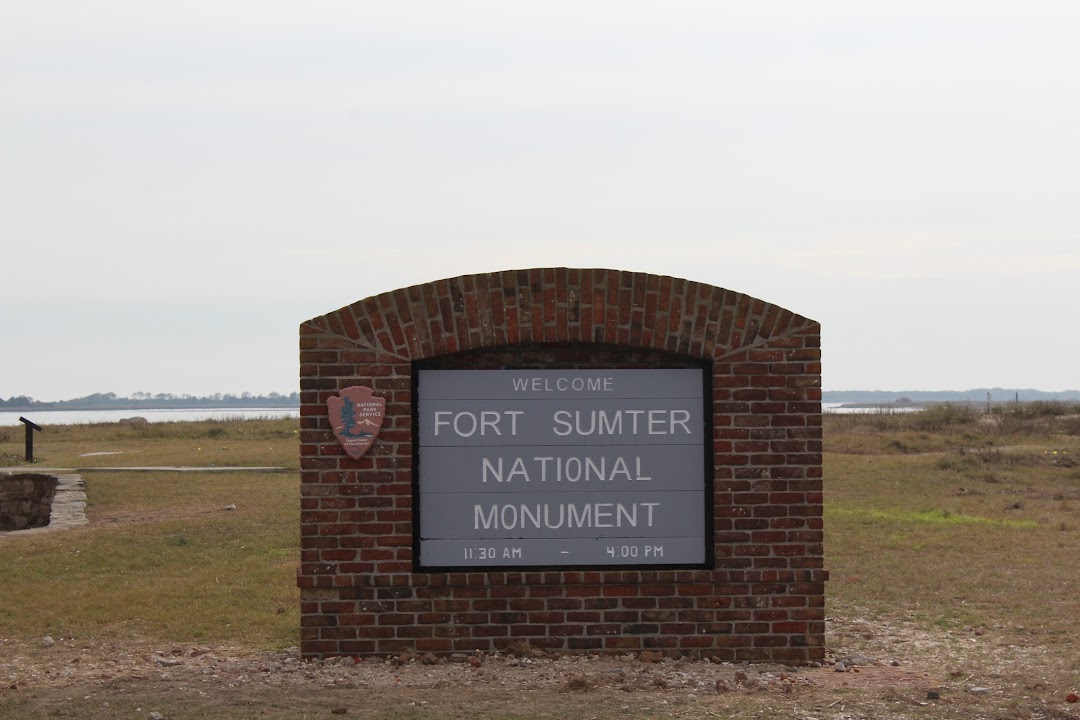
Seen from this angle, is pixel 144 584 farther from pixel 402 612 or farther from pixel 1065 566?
pixel 1065 566

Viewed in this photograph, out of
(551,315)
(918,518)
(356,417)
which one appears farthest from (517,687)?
(918,518)

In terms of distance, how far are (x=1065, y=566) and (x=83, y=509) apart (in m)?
13.4

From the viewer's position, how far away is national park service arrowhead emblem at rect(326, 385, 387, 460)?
8.25 m

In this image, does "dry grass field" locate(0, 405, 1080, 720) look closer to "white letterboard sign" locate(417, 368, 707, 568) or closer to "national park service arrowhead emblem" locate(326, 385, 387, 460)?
"white letterboard sign" locate(417, 368, 707, 568)

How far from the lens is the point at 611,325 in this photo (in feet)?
27.4

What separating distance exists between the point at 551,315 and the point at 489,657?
2321mm

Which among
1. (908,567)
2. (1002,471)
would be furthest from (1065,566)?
(1002,471)

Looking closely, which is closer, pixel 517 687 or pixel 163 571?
pixel 517 687

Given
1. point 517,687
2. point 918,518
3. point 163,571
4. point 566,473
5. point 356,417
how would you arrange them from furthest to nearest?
point 918,518, point 163,571, point 566,473, point 356,417, point 517,687

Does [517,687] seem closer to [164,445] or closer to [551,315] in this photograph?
[551,315]

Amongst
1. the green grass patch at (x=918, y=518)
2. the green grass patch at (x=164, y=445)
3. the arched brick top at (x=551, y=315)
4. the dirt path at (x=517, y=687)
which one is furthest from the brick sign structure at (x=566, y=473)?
the green grass patch at (x=164, y=445)

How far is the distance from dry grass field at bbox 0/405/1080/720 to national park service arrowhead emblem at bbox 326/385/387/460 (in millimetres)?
1473

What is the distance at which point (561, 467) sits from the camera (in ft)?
27.9

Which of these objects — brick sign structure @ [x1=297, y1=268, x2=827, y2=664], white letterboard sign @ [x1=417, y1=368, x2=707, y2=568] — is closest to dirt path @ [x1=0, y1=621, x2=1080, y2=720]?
brick sign structure @ [x1=297, y1=268, x2=827, y2=664]
